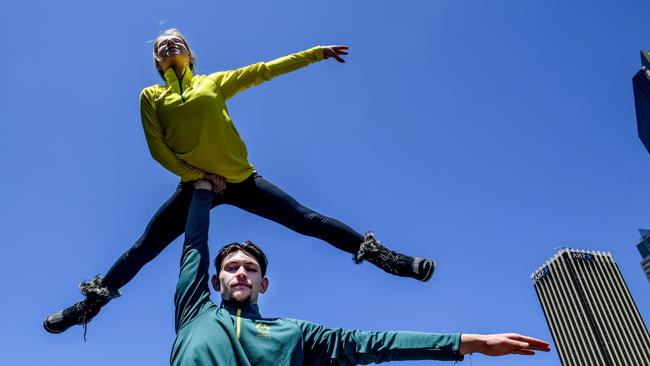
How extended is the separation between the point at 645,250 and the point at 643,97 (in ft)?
114

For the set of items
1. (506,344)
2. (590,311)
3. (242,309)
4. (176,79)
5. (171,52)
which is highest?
(590,311)

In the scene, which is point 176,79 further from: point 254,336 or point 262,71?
point 254,336

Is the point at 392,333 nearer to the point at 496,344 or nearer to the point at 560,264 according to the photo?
the point at 496,344

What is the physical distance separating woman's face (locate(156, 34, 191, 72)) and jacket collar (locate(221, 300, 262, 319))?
2.70m

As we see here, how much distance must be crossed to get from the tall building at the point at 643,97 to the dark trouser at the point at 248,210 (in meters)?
111

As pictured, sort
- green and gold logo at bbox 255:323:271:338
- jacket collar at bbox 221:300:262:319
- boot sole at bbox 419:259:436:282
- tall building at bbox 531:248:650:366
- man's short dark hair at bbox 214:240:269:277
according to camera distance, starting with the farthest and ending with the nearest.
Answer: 1. tall building at bbox 531:248:650:366
2. boot sole at bbox 419:259:436:282
3. man's short dark hair at bbox 214:240:269:277
4. jacket collar at bbox 221:300:262:319
5. green and gold logo at bbox 255:323:271:338

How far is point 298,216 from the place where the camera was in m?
4.70

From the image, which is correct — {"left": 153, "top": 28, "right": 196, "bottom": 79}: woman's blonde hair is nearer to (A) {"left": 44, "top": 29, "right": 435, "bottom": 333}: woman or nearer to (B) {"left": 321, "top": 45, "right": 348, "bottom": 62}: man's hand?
(A) {"left": 44, "top": 29, "right": 435, "bottom": 333}: woman

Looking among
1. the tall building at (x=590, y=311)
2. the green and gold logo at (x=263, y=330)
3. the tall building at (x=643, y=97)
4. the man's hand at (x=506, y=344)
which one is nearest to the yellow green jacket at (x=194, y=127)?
the green and gold logo at (x=263, y=330)

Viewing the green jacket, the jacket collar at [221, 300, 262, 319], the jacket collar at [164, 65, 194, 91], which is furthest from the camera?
the jacket collar at [164, 65, 194, 91]

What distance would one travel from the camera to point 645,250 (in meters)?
113

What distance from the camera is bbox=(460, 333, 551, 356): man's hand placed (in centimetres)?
281

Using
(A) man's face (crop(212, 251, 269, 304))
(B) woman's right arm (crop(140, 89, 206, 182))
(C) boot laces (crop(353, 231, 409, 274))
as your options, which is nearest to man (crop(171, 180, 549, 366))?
(A) man's face (crop(212, 251, 269, 304))

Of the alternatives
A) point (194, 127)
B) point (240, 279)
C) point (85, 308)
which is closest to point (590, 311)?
point (85, 308)
